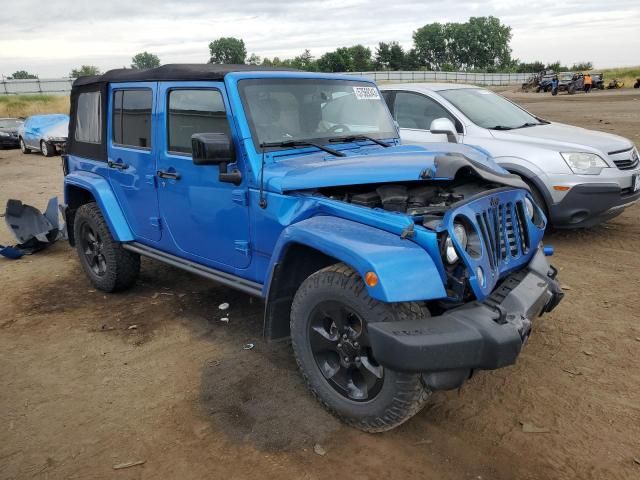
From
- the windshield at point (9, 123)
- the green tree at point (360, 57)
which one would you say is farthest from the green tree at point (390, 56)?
the windshield at point (9, 123)

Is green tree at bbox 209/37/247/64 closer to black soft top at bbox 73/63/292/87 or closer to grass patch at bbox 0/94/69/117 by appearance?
grass patch at bbox 0/94/69/117

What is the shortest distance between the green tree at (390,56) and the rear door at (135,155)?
8342 cm

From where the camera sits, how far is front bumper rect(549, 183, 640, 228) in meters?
5.65

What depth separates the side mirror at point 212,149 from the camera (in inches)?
129

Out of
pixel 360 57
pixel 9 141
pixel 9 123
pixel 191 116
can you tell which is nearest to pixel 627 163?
pixel 191 116

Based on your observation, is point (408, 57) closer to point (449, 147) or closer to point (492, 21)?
point (492, 21)

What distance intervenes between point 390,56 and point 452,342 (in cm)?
8850

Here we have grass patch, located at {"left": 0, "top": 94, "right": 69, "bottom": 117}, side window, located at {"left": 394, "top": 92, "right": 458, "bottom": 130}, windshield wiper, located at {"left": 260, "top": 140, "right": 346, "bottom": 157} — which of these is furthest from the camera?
grass patch, located at {"left": 0, "top": 94, "right": 69, "bottom": 117}

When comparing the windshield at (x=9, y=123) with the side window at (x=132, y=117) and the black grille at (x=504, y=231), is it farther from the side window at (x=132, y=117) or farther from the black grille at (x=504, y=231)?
the black grille at (x=504, y=231)

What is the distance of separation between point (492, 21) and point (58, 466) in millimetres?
126334

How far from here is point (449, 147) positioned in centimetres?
384

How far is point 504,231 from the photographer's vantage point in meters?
3.12

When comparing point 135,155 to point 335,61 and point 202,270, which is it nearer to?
Answer: point 202,270

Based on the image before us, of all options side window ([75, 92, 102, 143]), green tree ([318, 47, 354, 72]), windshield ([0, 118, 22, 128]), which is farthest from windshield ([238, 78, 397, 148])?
green tree ([318, 47, 354, 72])
